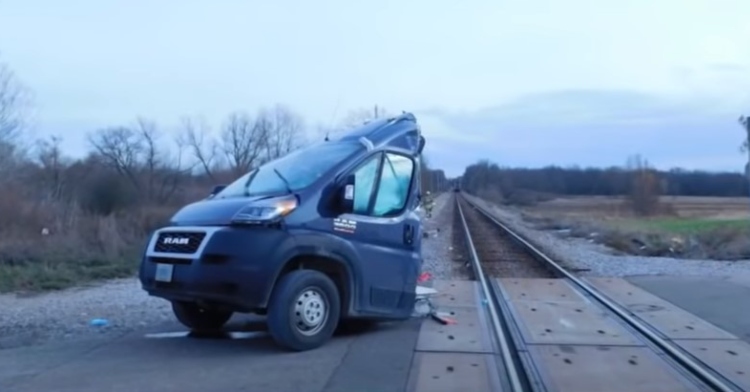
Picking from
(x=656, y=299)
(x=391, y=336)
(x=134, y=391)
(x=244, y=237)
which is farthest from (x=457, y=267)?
(x=134, y=391)

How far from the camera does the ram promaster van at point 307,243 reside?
855 cm

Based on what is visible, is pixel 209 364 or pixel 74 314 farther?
pixel 74 314

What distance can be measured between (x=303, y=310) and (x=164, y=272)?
144 centimetres

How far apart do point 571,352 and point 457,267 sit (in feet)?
38.8

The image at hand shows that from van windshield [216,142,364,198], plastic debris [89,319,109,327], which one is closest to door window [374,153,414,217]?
van windshield [216,142,364,198]

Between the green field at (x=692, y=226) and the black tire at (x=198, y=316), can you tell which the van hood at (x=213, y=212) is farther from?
the green field at (x=692, y=226)

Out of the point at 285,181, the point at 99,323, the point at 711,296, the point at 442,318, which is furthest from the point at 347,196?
the point at 711,296

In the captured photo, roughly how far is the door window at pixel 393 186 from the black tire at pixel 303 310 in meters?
1.16

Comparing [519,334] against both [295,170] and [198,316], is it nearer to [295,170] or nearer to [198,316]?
[295,170]

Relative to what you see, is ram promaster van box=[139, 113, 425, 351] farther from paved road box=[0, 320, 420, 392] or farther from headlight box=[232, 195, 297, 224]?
paved road box=[0, 320, 420, 392]

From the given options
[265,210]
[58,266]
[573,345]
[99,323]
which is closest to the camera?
[265,210]

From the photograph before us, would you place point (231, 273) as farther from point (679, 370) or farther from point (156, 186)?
point (156, 186)

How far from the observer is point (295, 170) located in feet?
32.1

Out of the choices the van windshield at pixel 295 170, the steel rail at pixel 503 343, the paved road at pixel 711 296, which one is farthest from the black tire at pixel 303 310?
the paved road at pixel 711 296
